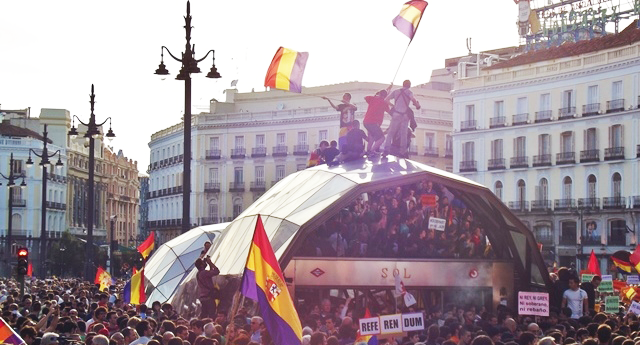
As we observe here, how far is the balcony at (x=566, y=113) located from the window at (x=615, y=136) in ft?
10.5

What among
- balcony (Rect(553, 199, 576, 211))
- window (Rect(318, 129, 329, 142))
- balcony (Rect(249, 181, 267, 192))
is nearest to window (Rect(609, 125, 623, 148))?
balcony (Rect(553, 199, 576, 211))

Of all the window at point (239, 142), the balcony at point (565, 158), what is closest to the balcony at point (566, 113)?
the balcony at point (565, 158)

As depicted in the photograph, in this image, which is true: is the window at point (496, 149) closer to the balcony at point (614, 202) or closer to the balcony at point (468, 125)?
the balcony at point (468, 125)

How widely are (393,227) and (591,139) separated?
48.3m

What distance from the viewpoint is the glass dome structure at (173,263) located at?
1516 inches

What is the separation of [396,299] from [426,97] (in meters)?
68.4

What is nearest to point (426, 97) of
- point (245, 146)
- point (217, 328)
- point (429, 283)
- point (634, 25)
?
point (245, 146)

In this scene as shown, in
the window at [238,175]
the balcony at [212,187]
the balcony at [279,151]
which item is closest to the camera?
the balcony at [279,151]

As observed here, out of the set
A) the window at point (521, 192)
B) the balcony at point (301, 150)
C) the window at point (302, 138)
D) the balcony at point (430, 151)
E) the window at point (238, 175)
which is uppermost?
the window at point (302, 138)

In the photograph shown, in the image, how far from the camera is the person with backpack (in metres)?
30.8

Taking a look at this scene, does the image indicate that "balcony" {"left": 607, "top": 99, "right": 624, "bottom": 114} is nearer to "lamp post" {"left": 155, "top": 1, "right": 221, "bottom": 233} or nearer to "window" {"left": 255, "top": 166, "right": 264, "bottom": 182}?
"window" {"left": 255, "top": 166, "right": 264, "bottom": 182}

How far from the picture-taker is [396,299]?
30.0m

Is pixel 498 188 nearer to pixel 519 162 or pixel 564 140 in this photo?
pixel 519 162

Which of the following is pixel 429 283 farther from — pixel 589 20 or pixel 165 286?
pixel 589 20
